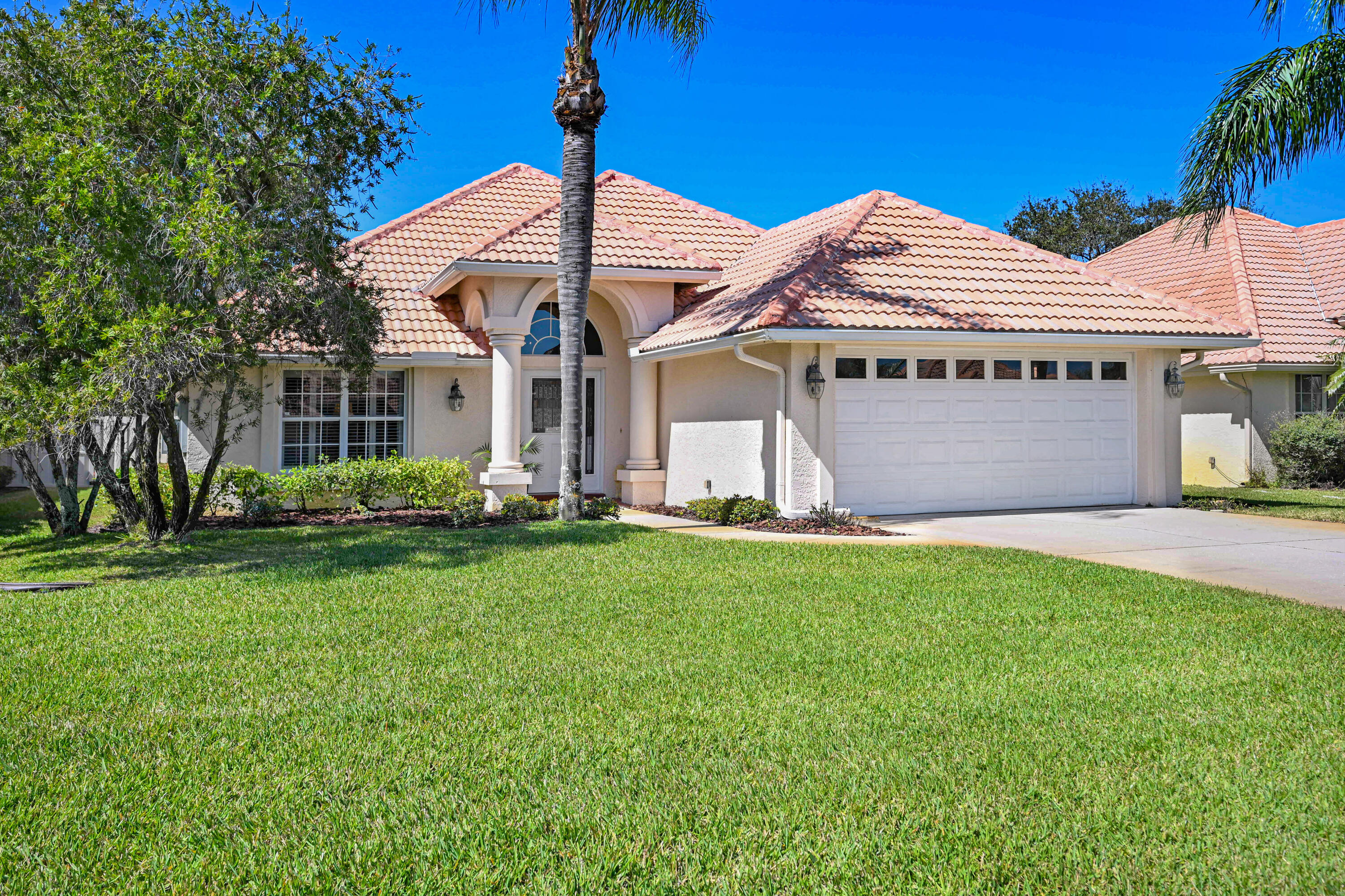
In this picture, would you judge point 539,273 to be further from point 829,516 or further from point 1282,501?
point 1282,501

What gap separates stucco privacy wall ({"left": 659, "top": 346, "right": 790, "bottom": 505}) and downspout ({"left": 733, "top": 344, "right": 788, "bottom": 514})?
0.15 metres

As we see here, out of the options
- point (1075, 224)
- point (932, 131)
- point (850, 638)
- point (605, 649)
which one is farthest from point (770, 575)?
point (1075, 224)

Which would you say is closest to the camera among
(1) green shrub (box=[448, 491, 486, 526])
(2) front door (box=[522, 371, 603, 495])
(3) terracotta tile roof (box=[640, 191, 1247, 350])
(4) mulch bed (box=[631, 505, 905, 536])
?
(4) mulch bed (box=[631, 505, 905, 536])

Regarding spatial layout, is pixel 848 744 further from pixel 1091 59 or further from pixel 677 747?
pixel 1091 59

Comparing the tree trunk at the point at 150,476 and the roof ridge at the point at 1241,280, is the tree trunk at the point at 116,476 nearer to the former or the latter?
the tree trunk at the point at 150,476

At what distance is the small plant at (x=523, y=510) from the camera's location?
14.5 meters

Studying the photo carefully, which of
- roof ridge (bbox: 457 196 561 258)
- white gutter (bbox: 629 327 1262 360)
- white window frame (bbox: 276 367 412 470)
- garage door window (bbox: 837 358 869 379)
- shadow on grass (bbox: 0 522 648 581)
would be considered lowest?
shadow on grass (bbox: 0 522 648 581)

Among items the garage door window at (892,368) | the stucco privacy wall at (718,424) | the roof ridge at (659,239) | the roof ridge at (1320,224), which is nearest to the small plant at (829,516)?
the stucco privacy wall at (718,424)

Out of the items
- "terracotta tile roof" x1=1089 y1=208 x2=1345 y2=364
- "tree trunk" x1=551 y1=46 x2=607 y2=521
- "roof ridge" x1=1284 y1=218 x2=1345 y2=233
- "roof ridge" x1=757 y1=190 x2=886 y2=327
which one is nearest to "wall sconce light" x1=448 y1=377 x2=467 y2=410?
"tree trunk" x1=551 y1=46 x2=607 y2=521

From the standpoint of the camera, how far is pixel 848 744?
15.7 feet

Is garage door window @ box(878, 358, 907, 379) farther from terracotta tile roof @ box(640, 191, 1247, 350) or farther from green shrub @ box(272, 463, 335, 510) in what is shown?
green shrub @ box(272, 463, 335, 510)

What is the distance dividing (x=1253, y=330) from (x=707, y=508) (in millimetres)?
12042

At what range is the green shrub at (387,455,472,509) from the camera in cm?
1557

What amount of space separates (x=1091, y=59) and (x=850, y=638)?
30971mm
